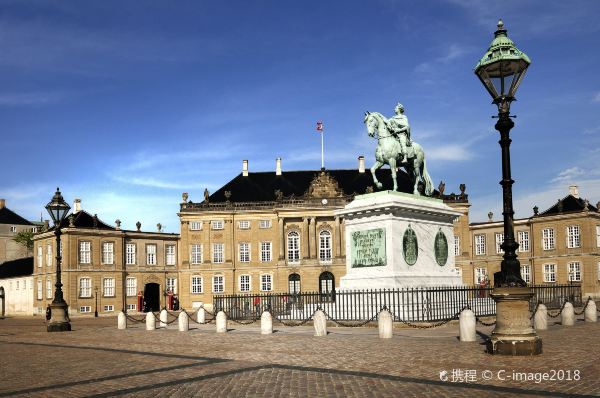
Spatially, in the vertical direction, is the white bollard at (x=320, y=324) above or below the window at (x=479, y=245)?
below

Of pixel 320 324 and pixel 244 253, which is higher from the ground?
pixel 244 253

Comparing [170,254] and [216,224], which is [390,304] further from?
[170,254]

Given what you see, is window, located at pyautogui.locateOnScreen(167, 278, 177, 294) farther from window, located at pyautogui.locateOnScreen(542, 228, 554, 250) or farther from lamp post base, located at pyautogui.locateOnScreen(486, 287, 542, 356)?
lamp post base, located at pyautogui.locateOnScreen(486, 287, 542, 356)

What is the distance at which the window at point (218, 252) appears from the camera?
67.7 m

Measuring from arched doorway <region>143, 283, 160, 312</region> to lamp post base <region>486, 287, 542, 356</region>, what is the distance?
184 ft

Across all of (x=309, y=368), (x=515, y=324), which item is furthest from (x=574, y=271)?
(x=309, y=368)

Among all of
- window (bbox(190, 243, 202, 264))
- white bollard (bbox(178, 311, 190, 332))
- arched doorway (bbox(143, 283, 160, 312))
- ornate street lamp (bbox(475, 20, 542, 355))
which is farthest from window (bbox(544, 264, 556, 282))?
ornate street lamp (bbox(475, 20, 542, 355))

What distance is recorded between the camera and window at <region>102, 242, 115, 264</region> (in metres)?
61.0

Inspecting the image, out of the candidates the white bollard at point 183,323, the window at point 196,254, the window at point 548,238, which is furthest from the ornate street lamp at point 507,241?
the window at point 196,254

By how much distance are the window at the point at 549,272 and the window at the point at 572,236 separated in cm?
295

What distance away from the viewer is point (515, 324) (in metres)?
11.9

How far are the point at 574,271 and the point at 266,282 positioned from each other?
29974mm

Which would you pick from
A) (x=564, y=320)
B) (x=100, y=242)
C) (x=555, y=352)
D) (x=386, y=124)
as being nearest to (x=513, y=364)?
(x=555, y=352)

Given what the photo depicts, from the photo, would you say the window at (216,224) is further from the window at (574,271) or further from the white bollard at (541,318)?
the white bollard at (541,318)
